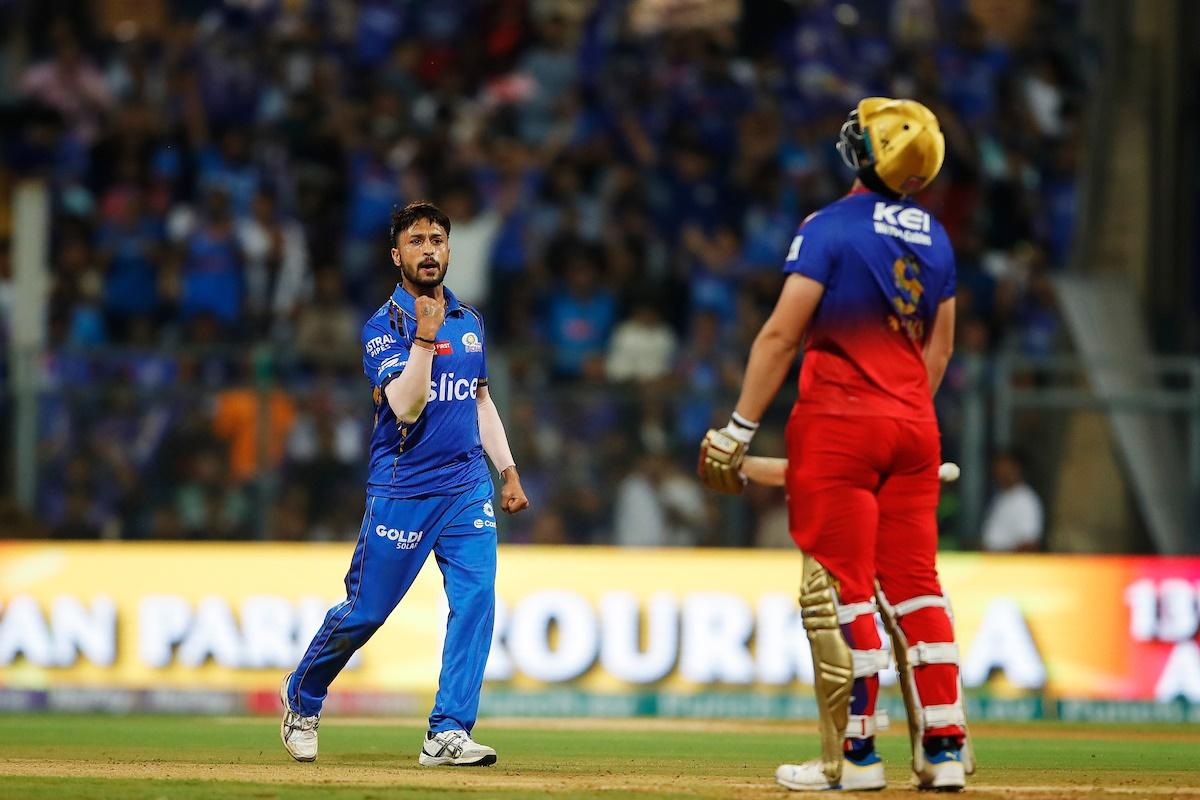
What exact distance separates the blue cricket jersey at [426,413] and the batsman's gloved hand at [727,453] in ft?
5.55

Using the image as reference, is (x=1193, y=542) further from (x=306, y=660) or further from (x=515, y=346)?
(x=306, y=660)

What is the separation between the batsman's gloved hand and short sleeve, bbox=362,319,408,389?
172cm

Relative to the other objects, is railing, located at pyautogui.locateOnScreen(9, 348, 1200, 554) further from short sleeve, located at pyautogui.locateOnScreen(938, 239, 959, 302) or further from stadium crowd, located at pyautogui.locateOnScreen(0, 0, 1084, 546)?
short sleeve, located at pyautogui.locateOnScreen(938, 239, 959, 302)

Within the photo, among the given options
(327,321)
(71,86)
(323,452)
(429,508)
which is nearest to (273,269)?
(327,321)

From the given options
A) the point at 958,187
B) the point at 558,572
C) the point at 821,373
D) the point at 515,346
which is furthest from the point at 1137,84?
the point at 821,373

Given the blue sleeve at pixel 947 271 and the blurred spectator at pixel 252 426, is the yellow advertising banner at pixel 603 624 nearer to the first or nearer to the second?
the blurred spectator at pixel 252 426

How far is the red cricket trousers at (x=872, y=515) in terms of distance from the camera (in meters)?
7.70

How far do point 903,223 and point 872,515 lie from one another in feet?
3.74

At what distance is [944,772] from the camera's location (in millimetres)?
7809

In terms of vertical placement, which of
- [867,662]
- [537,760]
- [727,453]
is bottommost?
[537,760]

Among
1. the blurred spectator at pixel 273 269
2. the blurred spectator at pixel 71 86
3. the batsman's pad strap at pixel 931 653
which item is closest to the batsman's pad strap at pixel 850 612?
the batsman's pad strap at pixel 931 653

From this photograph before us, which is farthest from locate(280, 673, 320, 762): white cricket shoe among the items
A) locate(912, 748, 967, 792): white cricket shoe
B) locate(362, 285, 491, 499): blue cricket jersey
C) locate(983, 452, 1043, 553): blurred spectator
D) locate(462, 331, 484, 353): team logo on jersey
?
locate(983, 452, 1043, 553): blurred spectator

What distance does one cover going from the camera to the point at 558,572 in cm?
1519

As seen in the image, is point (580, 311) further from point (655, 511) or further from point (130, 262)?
point (130, 262)
